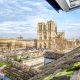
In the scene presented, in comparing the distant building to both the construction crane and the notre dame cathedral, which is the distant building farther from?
the construction crane

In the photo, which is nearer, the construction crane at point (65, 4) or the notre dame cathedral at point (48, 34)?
the construction crane at point (65, 4)

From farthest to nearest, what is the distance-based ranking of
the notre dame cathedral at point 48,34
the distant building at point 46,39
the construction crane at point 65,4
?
the notre dame cathedral at point 48,34
the distant building at point 46,39
the construction crane at point 65,4

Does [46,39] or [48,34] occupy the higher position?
[48,34]

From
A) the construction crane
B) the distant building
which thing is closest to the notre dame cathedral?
the distant building

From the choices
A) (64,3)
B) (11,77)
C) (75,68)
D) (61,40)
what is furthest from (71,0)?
(61,40)

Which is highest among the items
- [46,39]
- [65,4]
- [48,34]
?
[65,4]

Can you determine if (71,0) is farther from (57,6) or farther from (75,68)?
(75,68)

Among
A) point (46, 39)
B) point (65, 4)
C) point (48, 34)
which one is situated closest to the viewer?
point (65, 4)

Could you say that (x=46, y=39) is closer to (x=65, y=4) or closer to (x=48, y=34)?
(x=48, y=34)

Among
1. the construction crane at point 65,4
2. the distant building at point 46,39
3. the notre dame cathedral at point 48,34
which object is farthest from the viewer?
the notre dame cathedral at point 48,34

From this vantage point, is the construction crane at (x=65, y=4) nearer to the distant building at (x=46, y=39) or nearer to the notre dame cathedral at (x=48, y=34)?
the distant building at (x=46, y=39)

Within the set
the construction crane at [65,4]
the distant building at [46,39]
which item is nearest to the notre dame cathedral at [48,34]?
the distant building at [46,39]

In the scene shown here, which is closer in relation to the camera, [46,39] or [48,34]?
[48,34]

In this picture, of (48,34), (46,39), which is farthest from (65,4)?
(46,39)
